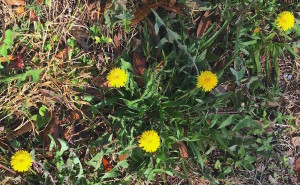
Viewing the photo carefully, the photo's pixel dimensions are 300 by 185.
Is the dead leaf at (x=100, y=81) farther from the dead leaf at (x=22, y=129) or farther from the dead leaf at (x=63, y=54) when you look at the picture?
the dead leaf at (x=22, y=129)

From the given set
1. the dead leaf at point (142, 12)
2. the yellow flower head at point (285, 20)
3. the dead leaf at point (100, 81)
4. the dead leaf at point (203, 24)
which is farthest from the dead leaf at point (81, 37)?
the yellow flower head at point (285, 20)

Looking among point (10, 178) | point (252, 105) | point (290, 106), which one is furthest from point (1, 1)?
point (290, 106)

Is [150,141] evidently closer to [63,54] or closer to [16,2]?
[63,54]

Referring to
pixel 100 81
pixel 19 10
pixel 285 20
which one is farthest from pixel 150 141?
pixel 19 10

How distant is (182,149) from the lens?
2.57 meters

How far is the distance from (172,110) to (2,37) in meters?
1.25

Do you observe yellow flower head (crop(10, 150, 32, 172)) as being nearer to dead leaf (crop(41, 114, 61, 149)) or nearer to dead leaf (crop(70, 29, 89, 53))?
dead leaf (crop(41, 114, 61, 149))

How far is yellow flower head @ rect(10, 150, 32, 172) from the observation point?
2.39 metres

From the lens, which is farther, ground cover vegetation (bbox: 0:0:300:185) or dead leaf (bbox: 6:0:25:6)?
dead leaf (bbox: 6:0:25:6)

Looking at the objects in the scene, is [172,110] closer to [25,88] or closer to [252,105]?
[252,105]

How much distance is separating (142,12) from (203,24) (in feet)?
1.47

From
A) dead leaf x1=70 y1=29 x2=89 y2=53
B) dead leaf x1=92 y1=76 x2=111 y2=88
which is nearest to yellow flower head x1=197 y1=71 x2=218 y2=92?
dead leaf x1=92 y1=76 x2=111 y2=88

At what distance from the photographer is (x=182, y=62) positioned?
2.64 metres

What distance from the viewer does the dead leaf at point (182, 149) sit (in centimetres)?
255
